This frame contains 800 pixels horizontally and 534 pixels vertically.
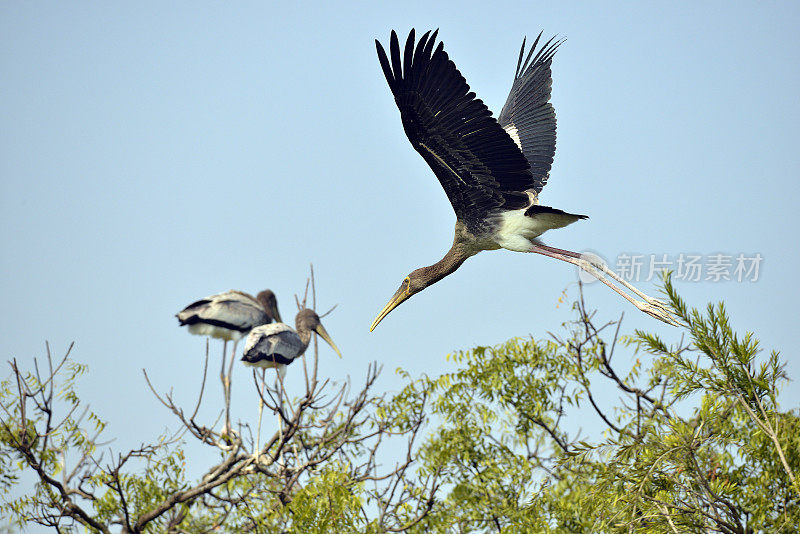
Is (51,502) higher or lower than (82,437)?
lower

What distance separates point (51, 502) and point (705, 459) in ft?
17.5

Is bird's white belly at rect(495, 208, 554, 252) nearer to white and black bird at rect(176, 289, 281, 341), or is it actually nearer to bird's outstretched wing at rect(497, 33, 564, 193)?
bird's outstretched wing at rect(497, 33, 564, 193)

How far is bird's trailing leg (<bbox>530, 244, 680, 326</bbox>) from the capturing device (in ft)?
19.5

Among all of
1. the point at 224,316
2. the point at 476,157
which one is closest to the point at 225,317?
the point at 224,316

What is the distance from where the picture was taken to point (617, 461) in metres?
4.43

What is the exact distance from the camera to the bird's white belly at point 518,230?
6156mm

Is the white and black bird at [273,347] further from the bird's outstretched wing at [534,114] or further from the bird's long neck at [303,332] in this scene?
the bird's outstretched wing at [534,114]

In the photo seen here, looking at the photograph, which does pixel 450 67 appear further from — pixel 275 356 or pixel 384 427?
pixel 275 356

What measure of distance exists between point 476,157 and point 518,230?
31.7 inches

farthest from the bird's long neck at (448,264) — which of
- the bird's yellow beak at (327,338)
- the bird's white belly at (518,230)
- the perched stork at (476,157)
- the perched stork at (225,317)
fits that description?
the bird's yellow beak at (327,338)

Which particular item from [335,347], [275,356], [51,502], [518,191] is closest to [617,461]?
[518,191]

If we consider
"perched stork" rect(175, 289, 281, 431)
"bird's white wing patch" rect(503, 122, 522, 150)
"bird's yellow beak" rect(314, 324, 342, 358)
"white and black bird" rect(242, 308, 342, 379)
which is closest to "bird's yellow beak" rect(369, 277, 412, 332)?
"bird's white wing patch" rect(503, 122, 522, 150)

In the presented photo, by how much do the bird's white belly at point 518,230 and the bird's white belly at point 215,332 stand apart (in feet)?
16.1

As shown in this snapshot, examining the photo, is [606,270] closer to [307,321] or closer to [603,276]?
[603,276]
